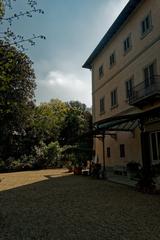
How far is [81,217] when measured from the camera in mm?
7676

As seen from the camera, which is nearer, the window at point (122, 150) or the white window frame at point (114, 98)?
the window at point (122, 150)

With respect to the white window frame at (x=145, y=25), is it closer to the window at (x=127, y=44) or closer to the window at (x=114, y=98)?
the window at (x=127, y=44)

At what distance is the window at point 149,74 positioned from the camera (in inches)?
671

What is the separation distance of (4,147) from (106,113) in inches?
618

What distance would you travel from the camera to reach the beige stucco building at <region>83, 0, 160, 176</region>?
16422 millimetres

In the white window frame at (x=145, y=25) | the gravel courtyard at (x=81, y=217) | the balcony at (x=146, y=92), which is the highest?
the white window frame at (x=145, y=25)

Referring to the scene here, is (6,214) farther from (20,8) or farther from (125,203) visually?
(20,8)

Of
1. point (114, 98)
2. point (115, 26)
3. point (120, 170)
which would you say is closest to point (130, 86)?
point (114, 98)

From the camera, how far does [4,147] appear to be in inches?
1352

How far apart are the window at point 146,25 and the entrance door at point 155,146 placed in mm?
6789

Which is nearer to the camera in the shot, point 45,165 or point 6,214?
point 6,214

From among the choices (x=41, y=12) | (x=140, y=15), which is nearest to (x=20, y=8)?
(x=41, y=12)

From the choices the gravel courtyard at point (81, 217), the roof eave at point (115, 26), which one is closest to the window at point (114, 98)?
the roof eave at point (115, 26)

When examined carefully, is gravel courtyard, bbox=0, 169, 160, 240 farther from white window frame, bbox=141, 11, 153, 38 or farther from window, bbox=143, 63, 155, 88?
white window frame, bbox=141, 11, 153, 38
